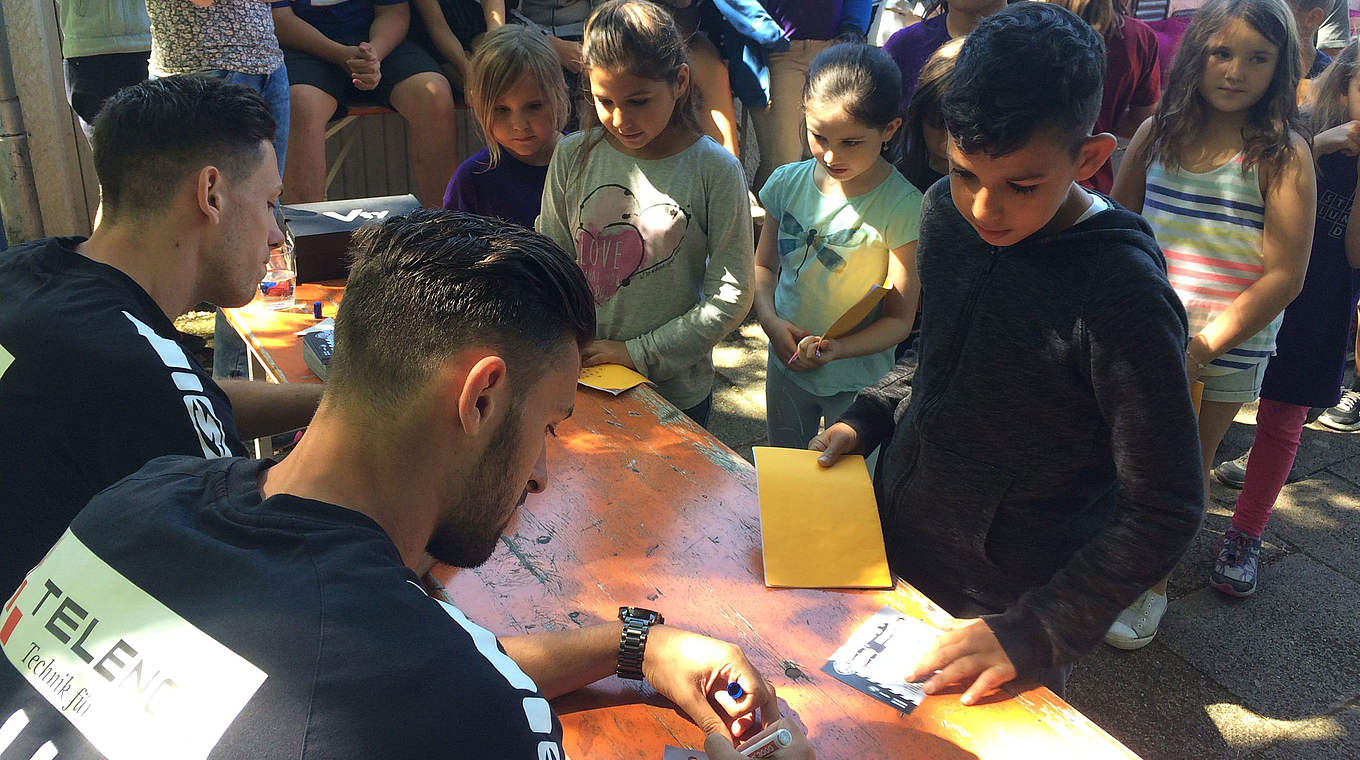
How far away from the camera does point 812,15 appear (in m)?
4.33

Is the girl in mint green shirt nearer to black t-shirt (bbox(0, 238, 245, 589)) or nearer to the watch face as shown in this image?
the watch face

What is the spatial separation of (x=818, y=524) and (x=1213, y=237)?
1.66 m

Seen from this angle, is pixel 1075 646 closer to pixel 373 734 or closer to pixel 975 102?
pixel 975 102

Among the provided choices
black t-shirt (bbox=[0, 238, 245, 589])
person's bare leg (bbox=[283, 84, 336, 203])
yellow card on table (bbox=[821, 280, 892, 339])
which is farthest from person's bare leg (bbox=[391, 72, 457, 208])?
black t-shirt (bbox=[0, 238, 245, 589])

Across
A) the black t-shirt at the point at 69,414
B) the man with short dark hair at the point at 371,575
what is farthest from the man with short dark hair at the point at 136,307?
the man with short dark hair at the point at 371,575

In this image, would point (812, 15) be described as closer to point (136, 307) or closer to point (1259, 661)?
point (1259, 661)

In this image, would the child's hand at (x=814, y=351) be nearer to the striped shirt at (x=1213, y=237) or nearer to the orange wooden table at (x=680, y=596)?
the orange wooden table at (x=680, y=596)

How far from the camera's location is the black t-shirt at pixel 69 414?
156 centimetres

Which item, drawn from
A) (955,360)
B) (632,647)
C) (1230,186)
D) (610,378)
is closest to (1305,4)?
(1230,186)

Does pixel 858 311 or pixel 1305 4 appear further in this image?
pixel 1305 4

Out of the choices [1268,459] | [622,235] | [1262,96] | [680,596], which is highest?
[1262,96]

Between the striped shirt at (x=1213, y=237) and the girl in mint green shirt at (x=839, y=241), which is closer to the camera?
the girl in mint green shirt at (x=839, y=241)

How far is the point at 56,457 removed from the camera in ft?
5.16

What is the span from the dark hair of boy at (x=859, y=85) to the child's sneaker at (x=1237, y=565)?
1.84 m
